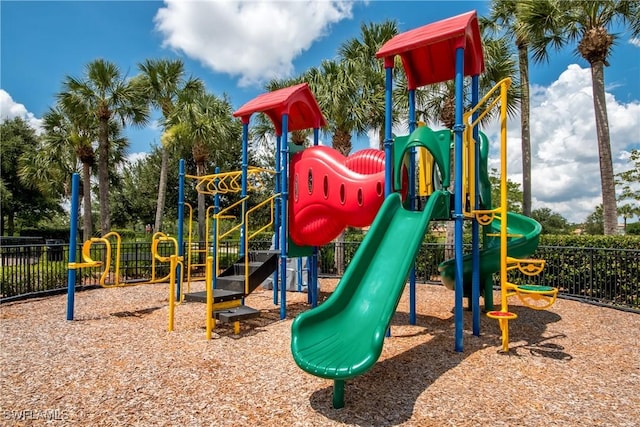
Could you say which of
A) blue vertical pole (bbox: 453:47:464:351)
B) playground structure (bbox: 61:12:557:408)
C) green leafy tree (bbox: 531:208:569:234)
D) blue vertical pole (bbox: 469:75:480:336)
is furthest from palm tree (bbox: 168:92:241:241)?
green leafy tree (bbox: 531:208:569:234)

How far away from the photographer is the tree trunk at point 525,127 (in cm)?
1319

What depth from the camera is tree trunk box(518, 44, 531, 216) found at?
43.3 ft

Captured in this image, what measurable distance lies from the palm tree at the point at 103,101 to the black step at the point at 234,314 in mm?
10876

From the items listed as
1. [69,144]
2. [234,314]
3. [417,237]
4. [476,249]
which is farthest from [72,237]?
[69,144]

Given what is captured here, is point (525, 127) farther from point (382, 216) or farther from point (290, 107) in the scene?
point (382, 216)

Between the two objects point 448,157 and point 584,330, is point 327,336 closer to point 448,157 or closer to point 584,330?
point 448,157

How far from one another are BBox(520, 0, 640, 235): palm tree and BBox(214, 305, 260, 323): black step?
33.0 feet

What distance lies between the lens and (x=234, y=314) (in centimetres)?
595

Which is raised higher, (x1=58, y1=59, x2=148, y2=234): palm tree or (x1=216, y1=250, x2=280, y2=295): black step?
(x1=58, y1=59, x2=148, y2=234): palm tree

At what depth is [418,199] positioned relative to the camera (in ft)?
21.0

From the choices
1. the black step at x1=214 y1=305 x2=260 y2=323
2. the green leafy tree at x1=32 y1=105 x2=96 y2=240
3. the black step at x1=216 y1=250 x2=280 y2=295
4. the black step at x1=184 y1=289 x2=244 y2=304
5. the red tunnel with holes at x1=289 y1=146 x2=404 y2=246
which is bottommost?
the black step at x1=214 y1=305 x2=260 y2=323

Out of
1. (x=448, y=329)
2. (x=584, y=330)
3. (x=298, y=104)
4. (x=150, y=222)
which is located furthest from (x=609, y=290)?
(x=150, y=222)

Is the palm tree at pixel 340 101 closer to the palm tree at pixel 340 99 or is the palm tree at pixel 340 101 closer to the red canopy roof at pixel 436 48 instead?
the palm tree at pixel 340 99

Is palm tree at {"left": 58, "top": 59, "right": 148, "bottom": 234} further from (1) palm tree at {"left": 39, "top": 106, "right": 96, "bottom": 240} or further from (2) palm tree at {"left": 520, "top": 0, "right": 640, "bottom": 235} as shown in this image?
(2) palm tree at {"left": 520, "top": 0, "right": 640, "bottom": 235}
